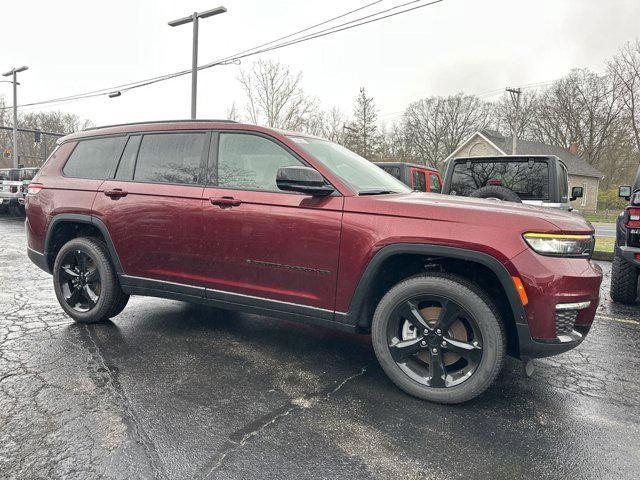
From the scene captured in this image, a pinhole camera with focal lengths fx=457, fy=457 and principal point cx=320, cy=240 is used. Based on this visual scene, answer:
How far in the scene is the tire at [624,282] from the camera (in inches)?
222

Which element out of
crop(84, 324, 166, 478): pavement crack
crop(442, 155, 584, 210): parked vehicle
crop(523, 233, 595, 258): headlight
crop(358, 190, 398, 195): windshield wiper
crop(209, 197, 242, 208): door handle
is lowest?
crop(84, 324, 166, 478): pavement crack

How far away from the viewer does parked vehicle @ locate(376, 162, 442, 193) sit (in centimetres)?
1286

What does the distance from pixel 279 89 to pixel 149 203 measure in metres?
25.0

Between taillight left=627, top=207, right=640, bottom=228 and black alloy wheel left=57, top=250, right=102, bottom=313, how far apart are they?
Result: 560 cm

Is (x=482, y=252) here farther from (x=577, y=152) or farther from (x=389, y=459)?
(x=577, y=152)

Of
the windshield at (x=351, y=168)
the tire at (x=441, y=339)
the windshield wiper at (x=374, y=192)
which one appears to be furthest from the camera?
the windshield at (x=351, y=168)

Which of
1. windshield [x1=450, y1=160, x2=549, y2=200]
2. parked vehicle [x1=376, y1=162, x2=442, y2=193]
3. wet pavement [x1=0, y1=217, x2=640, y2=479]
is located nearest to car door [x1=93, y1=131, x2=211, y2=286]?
wet pavement [x1=0, y1=217, x2=640, y2=479]

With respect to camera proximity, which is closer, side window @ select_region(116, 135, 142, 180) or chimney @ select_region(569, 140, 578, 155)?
side window @ select_region(116, 135, 142, 180)

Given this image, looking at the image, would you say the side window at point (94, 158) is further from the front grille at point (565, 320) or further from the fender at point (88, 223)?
the front grille at point (565, 320)

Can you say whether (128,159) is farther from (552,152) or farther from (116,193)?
(552,152)

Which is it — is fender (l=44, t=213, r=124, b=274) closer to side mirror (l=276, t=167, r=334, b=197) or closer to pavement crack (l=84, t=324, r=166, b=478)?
pavement crack (l=84, t=324, r=166, b=478)

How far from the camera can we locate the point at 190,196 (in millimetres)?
3684

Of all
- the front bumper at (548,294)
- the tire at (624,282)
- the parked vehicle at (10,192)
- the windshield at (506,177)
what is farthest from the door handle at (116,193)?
the parked vehicle at (10,192)

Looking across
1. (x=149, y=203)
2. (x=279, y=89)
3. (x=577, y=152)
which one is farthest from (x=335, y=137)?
(x=149, y=203)
